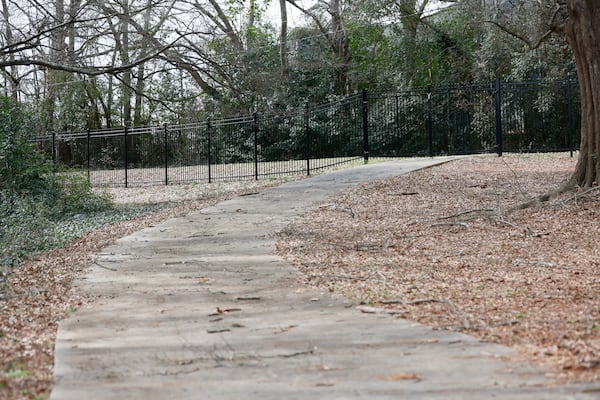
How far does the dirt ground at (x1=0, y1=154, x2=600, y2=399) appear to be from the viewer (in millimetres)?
4812

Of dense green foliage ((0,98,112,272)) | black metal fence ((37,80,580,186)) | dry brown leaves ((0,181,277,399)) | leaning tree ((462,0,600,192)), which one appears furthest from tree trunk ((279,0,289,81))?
leaning tree ((462,0,600,192))

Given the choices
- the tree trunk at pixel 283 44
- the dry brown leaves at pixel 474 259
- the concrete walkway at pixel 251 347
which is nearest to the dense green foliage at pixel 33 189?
the dry brown leaves at pixel 474 259

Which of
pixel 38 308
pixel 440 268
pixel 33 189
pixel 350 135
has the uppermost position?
pixel 350 135

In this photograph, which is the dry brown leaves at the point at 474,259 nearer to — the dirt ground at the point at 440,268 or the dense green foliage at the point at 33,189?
the dirt ground at the point at 440,268

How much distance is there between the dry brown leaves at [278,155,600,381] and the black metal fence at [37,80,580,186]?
8723mm

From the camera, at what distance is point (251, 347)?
15.9ft

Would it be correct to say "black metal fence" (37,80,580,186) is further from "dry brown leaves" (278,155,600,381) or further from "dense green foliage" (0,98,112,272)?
"dry brown leaves" (278,155,600,381)

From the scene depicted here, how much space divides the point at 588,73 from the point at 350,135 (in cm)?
1388

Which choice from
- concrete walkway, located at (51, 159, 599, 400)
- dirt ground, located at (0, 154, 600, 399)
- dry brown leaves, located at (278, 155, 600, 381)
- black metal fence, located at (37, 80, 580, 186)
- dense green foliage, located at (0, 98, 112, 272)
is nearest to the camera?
concrete walkway, located at (51, 159, 599, 400)

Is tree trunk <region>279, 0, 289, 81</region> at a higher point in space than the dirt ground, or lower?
higher

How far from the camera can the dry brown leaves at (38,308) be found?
4348 mm

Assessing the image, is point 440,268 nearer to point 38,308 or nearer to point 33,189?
point 38,308

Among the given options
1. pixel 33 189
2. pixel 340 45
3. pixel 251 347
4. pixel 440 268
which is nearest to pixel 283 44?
pixel 340 45

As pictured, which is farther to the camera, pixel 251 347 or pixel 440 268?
pixel 440 268
